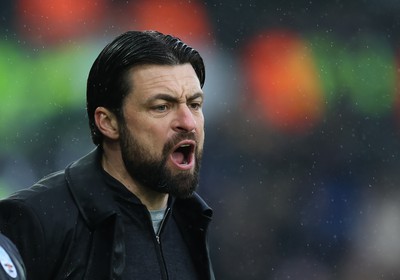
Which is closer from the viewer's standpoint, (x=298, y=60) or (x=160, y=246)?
(x=160, y=246)

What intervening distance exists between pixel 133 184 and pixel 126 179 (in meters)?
0.03

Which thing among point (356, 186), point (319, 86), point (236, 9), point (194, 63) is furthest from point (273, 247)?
point (194, 63)

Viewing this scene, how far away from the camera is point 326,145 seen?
319 inches

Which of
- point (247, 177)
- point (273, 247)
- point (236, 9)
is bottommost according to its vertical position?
point (273, 247)

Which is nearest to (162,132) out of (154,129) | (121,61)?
(154,129)

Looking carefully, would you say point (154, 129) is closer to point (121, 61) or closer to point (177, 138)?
point (177, 138)

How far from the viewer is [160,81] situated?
2.83 m

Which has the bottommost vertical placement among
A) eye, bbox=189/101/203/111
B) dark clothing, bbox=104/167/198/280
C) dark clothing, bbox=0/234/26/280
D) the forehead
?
dark clothing, bbox=104/167/198/280

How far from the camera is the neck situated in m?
2.83

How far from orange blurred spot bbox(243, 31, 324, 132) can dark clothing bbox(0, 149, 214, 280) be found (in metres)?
5.27

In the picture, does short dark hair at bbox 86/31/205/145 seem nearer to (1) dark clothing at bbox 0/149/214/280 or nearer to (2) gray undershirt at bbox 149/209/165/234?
(1) dark clothing at bbox 0/149/214/280

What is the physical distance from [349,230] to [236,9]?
236cm

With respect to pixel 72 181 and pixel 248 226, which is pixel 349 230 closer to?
pixel 248 226

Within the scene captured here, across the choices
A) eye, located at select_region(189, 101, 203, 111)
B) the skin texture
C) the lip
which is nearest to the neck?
the skin texture
